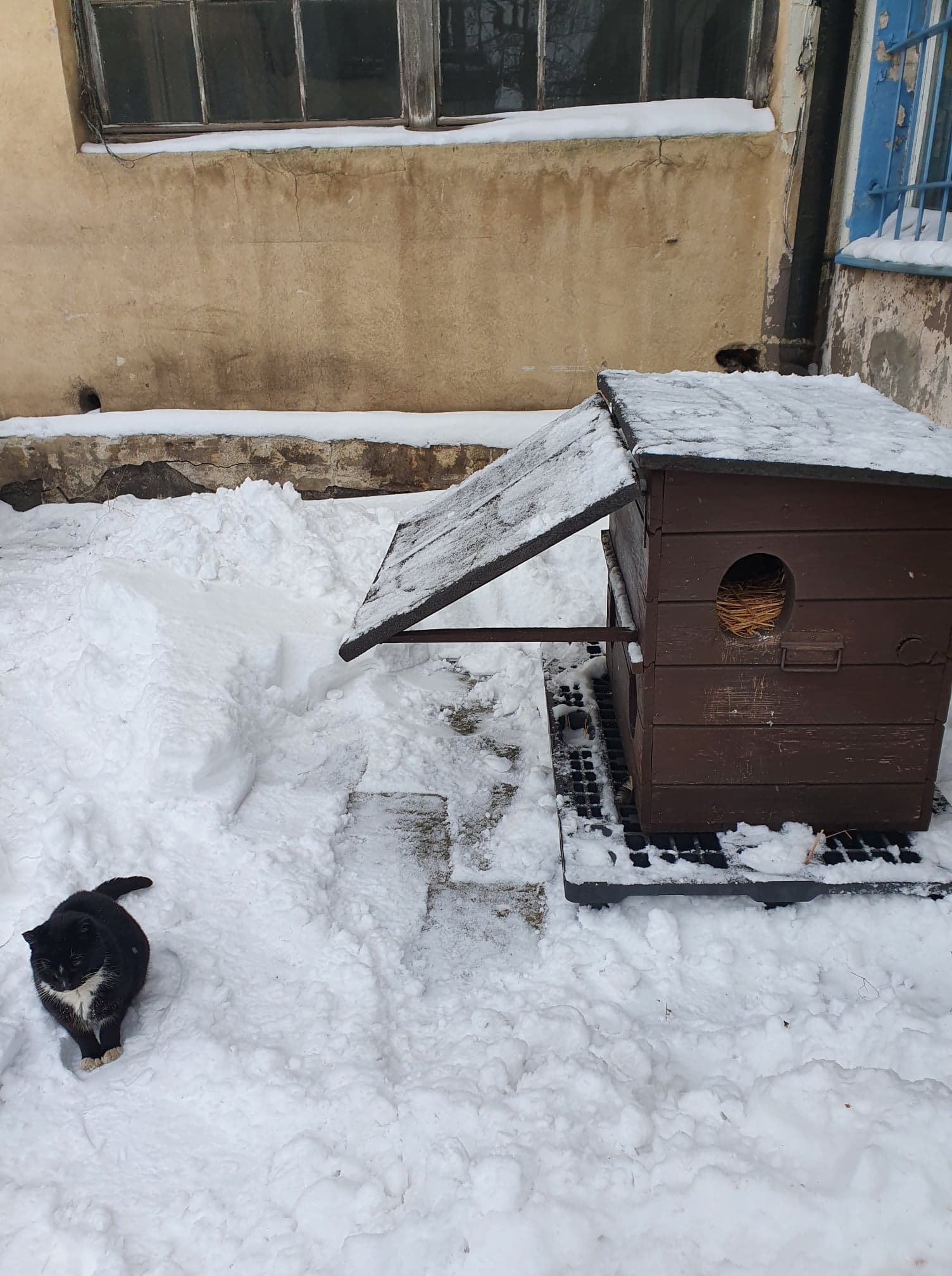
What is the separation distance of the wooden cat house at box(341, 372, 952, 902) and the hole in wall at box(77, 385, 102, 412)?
13.8 feet

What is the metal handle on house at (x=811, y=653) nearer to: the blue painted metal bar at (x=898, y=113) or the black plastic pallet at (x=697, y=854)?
the black plastic pallet at (x=697, y=854)

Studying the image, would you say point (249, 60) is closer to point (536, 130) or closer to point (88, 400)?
point (536, 130)

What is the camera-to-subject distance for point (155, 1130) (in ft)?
6.63

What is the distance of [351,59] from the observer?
5.41 metres

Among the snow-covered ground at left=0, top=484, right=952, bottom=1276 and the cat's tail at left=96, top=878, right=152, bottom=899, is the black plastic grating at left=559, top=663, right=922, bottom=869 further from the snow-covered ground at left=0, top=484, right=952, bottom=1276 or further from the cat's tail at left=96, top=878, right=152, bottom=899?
the cat's tail at left=96, top=878, right=152, bottom=899

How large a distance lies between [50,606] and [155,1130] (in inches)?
112

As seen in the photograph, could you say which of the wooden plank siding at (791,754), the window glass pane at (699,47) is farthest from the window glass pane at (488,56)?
the wooden plank siding at (791,754)

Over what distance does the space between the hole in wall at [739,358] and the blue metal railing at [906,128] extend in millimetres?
861

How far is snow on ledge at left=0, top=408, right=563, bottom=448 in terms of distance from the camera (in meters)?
5.61

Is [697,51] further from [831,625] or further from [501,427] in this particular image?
[831,625]

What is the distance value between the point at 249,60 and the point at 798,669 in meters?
5.21

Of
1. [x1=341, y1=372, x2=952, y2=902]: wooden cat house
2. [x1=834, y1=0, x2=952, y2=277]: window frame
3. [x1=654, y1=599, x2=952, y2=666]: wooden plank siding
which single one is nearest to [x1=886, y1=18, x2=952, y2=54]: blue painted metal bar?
[x1=834, y1=0, x2=952, y2=277]: window frame

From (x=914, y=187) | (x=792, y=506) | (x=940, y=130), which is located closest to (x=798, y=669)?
(x=792, y=506)

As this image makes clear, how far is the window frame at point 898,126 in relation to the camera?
4.19 m
